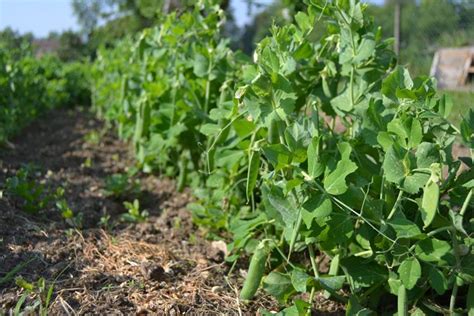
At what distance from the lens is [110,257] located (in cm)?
217

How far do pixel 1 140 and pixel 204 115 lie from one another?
1.92 meters

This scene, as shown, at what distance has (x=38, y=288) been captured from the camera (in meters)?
1.78

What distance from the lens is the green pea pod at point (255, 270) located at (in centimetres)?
180

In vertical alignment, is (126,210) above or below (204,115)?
below

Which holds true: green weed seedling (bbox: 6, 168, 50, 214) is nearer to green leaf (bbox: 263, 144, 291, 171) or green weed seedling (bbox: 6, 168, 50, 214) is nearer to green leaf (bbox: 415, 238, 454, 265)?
green leaf (bbox: 263, 144, 291, 171)

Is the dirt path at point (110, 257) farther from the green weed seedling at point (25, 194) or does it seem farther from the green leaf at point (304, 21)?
the green leaf at point (304, 21)

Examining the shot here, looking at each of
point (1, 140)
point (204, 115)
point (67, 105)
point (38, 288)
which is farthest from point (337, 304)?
point (67, 105)

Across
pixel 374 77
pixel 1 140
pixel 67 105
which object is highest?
pixel 374 77

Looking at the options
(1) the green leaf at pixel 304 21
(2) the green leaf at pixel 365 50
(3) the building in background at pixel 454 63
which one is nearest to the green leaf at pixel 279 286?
(2) the green leaf at pixel 365 50

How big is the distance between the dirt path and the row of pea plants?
170mm

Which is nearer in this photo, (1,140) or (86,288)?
(86,288)

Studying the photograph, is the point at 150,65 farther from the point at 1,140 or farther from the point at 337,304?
the point at 337,304

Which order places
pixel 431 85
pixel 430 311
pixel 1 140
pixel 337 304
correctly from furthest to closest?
pixel 1 140
pixel 337 304
pixel 430 311
pixel 431 85

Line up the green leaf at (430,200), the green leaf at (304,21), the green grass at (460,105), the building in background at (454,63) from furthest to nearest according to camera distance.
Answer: the building in background at (454,63), the green grass at (460,105), the green leaf at (304,21), the green leaf at (430,200)
